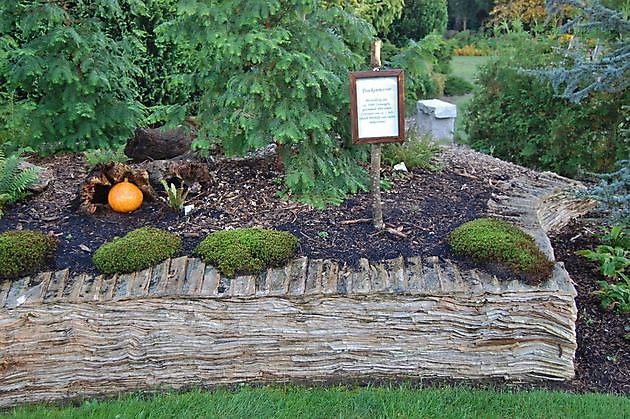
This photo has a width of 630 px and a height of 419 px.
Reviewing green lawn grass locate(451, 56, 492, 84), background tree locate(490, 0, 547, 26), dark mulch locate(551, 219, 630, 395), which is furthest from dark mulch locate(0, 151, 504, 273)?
background tree locate(490, 0, 547, 26)

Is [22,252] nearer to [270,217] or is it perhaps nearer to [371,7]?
[270,217]

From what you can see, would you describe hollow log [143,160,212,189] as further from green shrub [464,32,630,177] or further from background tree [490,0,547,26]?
background tree [490,0,547,26]

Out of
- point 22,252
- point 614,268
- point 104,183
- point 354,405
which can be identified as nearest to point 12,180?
point 104,183

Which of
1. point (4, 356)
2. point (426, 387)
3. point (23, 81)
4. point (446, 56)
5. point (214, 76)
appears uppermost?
point (214, 76)

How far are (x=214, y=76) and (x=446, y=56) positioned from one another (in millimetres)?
10778

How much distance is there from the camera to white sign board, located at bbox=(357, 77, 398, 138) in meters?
3.58

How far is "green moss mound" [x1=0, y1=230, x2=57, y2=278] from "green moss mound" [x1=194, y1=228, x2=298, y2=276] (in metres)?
0.91

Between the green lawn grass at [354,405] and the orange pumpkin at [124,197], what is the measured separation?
140 cm

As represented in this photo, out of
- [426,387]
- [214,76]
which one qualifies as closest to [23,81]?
[214,76]

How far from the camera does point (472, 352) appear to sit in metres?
3.41

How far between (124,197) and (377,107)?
1890 mm

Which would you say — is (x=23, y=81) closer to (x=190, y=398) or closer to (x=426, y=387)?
(x=190, y=398)

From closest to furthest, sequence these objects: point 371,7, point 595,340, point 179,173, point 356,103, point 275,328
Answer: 1. point 275,328
2. point 356,103
3. point 595,340
4. point 179,173
5. point 371,7

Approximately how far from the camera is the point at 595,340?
3752 millimetres
